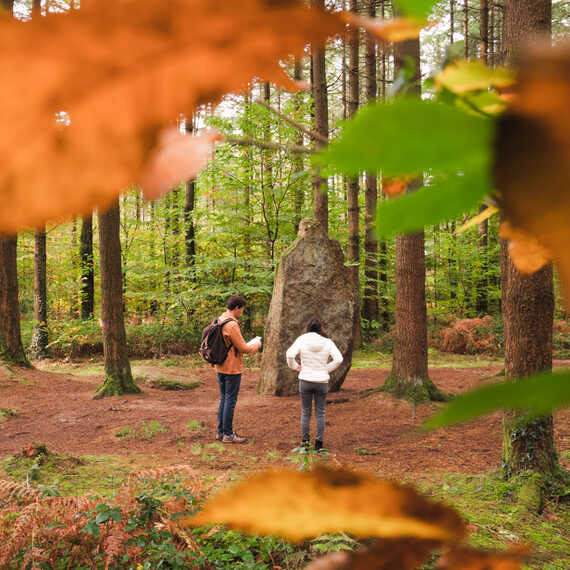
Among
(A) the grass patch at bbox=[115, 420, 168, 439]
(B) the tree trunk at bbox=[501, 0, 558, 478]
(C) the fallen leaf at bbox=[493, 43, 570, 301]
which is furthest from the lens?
(A) the grass patch at bbox=[115, 420, 168, 439]

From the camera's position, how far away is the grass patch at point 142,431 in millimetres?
4855

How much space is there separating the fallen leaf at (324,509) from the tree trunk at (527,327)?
292cm

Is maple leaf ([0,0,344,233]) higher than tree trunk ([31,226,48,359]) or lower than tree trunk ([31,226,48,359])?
higher

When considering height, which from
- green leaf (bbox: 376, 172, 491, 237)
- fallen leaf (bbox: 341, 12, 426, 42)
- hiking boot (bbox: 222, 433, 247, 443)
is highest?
fallen leaf (bbox: 341, 12, 426, 42)

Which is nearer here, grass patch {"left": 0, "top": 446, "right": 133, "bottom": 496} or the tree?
grass patch {"left": 0, "top": 446, "right": 133, "bottom": 496}

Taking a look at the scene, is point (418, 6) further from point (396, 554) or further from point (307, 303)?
point (307, 303)

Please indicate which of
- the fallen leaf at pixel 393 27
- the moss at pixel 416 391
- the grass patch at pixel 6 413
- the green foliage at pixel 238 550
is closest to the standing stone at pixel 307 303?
the moss at pixel 416 391

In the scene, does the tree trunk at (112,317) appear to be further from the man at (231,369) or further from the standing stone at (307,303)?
the man at (231,369)

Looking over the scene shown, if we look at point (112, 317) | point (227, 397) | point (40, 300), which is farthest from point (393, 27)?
point (40, 300)

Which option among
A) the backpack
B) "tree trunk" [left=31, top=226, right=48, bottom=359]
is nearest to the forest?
the backpack

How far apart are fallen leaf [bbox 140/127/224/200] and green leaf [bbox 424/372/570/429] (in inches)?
8.4

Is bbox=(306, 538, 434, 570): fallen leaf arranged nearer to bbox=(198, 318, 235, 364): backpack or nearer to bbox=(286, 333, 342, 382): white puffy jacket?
bbox=(286, 333, 342, 382): white puffy jacket

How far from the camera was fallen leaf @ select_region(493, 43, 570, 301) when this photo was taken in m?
0.15

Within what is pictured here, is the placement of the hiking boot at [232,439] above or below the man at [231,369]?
below
